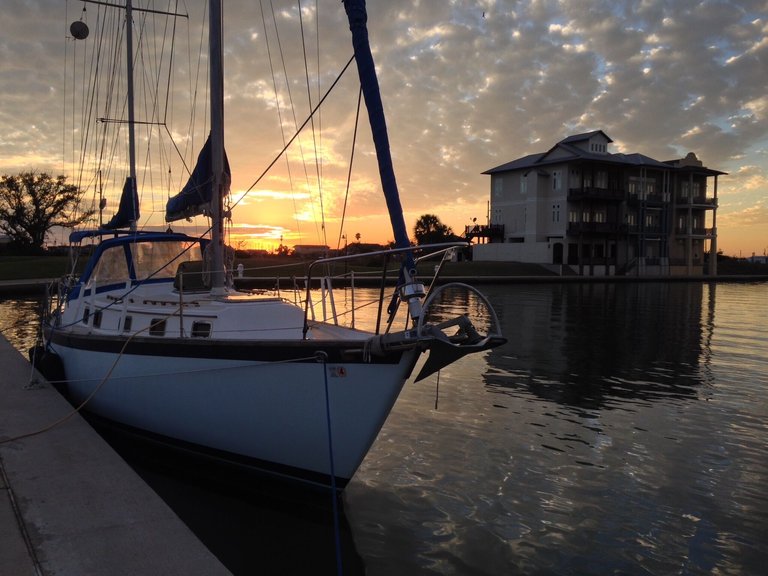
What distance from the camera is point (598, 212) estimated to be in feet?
200

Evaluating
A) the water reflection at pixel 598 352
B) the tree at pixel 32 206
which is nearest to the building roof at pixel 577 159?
the water reflection at pixel 598 352

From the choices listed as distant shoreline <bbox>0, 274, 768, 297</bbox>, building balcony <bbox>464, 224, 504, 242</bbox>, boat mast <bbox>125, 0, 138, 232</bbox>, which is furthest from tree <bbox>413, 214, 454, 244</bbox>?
boat mast <bbox>125, 0, 138, 232</bbox>

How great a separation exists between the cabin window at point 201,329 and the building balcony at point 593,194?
5545cm

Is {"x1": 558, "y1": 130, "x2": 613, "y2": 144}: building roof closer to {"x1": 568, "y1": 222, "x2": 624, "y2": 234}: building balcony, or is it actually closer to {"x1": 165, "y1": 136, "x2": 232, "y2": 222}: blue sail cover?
{"x1": 568, "y1": 222, "x2": 624, "y2": 234}: building balcony

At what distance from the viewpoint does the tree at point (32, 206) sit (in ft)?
199

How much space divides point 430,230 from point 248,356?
75.3 metres

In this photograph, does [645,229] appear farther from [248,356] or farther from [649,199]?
[248,356]

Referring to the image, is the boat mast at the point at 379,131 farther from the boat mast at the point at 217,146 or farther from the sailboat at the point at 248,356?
the boat mast at the point at 217,146

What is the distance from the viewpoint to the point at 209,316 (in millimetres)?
7535

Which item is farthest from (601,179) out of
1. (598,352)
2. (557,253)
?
(598,352)

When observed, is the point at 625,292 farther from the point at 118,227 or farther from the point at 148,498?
the point at 148,498

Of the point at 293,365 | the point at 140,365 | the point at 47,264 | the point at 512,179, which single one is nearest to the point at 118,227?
the point at 140,365

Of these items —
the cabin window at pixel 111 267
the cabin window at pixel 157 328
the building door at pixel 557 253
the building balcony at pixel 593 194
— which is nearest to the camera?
the cabin window at pixel 157 328

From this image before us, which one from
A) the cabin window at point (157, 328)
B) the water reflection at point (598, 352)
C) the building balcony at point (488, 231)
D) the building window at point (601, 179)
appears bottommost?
the water reflection at point (598, 352)
